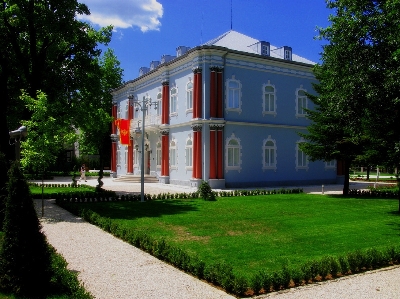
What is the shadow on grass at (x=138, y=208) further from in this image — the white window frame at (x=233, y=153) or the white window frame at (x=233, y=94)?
the white window frame at (x=233, y=94)

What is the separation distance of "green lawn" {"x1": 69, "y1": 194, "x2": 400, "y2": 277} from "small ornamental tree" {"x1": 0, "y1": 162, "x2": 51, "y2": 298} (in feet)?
11.7

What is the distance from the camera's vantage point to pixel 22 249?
5980 mm

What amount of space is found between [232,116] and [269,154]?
4339mm

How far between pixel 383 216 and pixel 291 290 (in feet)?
30.8

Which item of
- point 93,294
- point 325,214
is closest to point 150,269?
point 93,294

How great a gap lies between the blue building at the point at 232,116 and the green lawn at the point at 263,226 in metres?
7.68

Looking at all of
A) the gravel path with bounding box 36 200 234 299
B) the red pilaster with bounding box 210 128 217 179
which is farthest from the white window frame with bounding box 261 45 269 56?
the gravel path with bounding box 36 200 234 299

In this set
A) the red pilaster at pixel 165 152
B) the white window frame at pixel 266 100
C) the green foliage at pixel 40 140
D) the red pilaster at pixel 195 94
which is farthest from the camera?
the red pilaster at pixel 165 152

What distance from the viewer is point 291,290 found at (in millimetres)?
6672

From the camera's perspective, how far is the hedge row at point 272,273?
657 centimetres

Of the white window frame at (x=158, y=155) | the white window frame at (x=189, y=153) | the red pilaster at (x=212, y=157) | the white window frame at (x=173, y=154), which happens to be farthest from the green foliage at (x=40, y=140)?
the white window frame at (x=158, y=155)

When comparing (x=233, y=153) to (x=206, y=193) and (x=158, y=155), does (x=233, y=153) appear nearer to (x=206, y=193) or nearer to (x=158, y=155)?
(x=206, y=193)

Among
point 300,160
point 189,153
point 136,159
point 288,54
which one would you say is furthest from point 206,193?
point 136,159

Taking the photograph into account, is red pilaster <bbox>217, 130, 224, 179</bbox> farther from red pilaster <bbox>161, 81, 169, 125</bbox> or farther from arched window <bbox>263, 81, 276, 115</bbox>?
red pilaster <bbox>161, 81, 169, 125</bbox>
